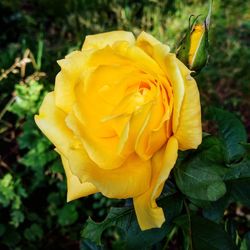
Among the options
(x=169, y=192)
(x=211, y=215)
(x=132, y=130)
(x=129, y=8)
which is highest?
(x=132, y=130)

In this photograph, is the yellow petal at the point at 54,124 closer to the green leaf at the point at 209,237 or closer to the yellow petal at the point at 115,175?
the yellow petal at the point at 115,175

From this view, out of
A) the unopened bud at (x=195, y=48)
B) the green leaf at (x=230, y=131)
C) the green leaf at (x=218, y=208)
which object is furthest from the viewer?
the green leaf at (x=230, y=131)

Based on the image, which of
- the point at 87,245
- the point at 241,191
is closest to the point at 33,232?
the point at 87,245

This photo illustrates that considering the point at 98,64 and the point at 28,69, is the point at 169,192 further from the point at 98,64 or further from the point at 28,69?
the point at 28,69

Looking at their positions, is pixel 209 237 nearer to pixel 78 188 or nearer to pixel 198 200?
pixel 198 200

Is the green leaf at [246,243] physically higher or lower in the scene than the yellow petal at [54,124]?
lower

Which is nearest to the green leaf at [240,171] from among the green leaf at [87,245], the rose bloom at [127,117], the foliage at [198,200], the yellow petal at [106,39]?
the foliage at [198,200]

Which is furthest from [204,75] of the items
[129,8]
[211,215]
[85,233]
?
[85,233]
